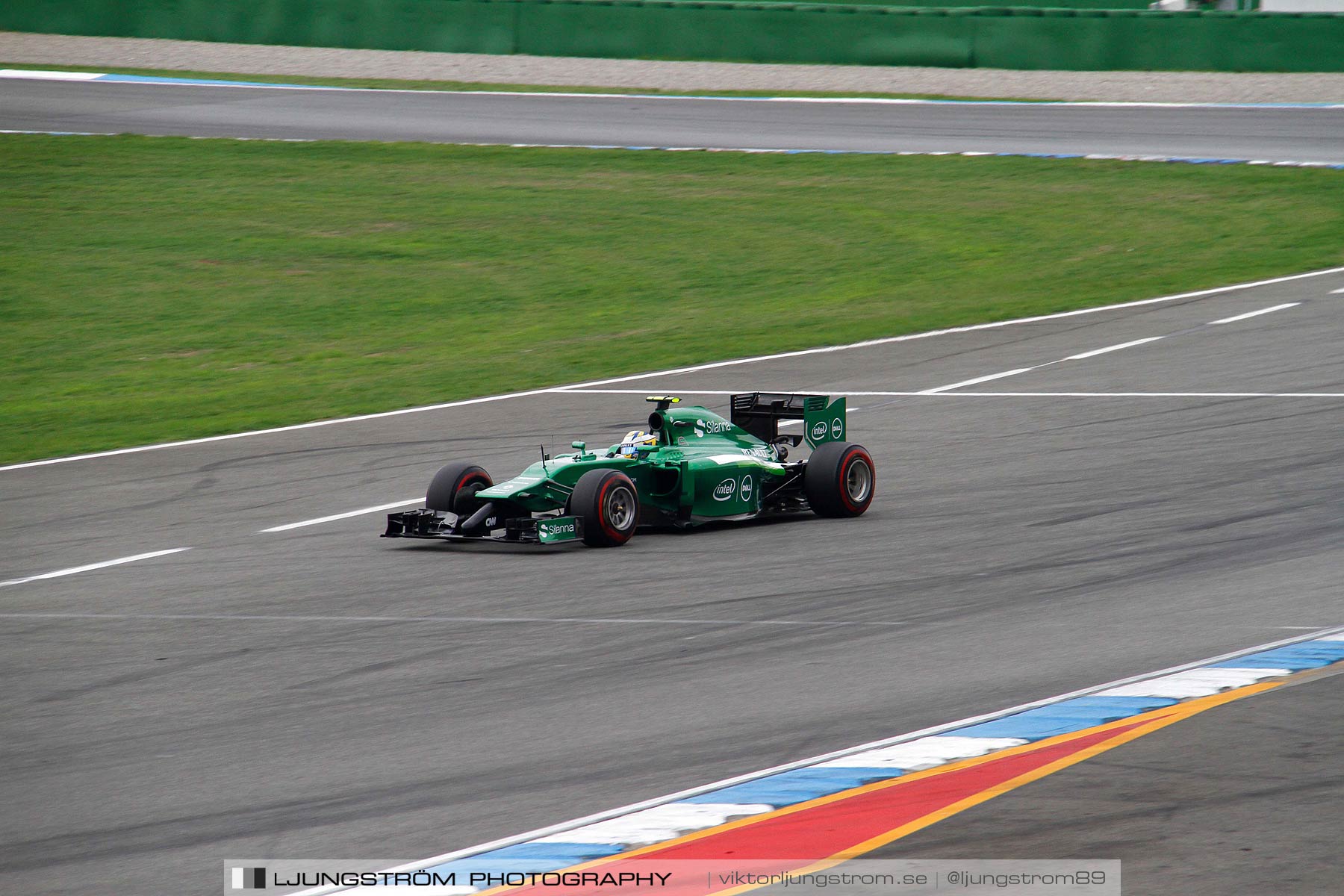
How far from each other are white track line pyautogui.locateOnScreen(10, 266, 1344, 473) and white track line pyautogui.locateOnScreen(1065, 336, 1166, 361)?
1.75 m

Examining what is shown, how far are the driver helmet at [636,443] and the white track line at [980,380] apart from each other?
5.69m

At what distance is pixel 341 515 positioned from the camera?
12516 mm

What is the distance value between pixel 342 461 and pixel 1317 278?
1333 centimetres

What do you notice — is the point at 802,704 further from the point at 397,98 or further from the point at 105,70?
the point at 105,70

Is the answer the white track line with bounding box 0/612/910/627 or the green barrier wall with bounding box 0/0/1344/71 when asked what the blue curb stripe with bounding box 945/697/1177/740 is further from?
the green barrier wall with bounding box 0/0/1344/71

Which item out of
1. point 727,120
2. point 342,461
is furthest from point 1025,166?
point 342,461

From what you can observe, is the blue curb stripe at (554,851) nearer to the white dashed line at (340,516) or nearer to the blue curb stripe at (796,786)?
the blue curb stripe at (796,786)

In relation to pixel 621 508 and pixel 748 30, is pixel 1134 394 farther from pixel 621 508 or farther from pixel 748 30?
pixel 748 30

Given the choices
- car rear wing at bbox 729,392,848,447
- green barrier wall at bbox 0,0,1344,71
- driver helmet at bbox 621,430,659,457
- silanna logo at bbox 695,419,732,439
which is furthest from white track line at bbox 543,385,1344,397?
green barrier wall at bbox 0,0,1344,71

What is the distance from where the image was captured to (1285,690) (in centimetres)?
726

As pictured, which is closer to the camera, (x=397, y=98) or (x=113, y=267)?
(x=113, y=267)

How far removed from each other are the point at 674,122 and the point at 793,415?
21912 mm

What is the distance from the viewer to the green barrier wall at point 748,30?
35.7m

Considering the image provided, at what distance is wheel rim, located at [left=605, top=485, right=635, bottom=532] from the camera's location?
1109cm
